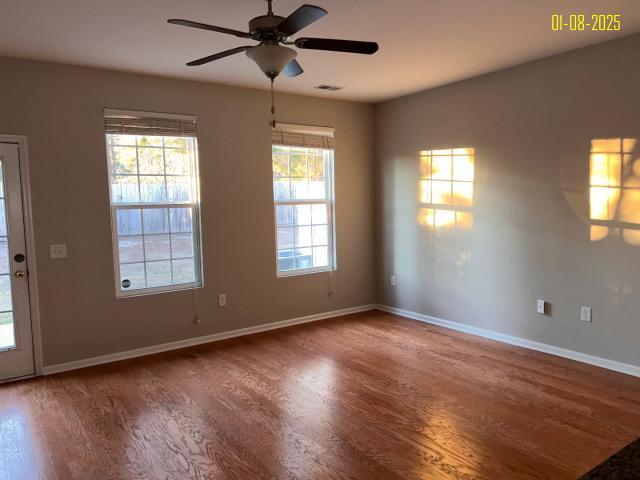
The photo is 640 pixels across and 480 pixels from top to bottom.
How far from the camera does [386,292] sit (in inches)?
229

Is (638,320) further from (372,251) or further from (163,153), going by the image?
(163,153)

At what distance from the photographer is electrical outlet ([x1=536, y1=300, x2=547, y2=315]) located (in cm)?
411

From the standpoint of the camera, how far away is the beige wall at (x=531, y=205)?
3609 mm

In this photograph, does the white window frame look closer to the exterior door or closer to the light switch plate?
the light switch plate

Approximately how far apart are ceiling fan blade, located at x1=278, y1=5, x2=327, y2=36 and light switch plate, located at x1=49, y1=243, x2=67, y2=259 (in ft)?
8.90

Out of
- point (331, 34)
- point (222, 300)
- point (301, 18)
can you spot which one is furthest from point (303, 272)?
point (301, 18)

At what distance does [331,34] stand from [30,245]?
2857mm

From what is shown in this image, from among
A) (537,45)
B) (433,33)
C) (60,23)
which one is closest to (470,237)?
(537,45)

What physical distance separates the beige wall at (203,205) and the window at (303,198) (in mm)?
125

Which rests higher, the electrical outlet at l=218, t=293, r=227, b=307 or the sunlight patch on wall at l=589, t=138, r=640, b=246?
the sunlight patch on wall at l=589, t=138, r=640, b=246

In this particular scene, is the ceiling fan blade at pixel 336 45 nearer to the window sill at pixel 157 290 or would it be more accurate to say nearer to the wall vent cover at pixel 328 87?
the wall vent cover at pixel 328 87

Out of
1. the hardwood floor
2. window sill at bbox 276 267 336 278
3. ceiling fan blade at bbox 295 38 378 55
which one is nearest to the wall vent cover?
window sill at bbox 276 267 336 278

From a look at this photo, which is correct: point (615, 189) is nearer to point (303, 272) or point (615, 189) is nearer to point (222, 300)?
point (303, 272)

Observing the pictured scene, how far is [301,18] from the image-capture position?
84.7 inches
